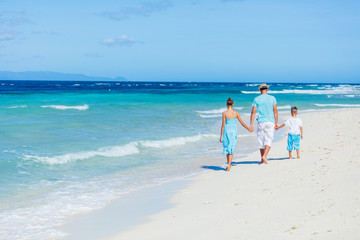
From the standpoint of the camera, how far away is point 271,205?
195 inches

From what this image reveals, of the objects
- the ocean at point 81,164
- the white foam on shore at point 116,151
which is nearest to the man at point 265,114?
the ocean at point 81,164

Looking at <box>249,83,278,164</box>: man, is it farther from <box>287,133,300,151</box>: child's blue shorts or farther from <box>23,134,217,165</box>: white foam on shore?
<box>23,134,217,165</box>: white foam on shore

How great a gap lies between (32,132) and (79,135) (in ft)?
6.88

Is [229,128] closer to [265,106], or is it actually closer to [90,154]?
[265,106]

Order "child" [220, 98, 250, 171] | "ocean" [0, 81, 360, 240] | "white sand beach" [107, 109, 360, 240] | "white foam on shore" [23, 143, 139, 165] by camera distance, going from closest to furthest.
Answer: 1. "white sand beach" [107, 109, 360, 240]
2. "ocean" [0, 81, 360, 240]
3. "child" [220, 98, 250, 171]
4. "white foam on shore" [23, 143, 139, 165]

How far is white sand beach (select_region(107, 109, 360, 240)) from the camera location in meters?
4.00

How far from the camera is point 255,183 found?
21.1 feet

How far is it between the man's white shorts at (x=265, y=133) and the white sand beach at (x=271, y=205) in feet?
1.76

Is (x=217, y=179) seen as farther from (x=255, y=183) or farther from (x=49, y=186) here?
(x=49, y=186)

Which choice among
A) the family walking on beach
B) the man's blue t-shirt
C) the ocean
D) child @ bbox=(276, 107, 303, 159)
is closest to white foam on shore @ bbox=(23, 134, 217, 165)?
the ocean

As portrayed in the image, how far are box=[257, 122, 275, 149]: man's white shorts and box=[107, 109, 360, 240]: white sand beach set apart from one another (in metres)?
0.54

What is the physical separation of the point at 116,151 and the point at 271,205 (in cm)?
679

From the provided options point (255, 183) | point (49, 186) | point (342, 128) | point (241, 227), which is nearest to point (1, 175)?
point (49, 186)

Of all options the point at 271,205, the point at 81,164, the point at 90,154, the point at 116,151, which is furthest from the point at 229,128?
the point at 90,154
